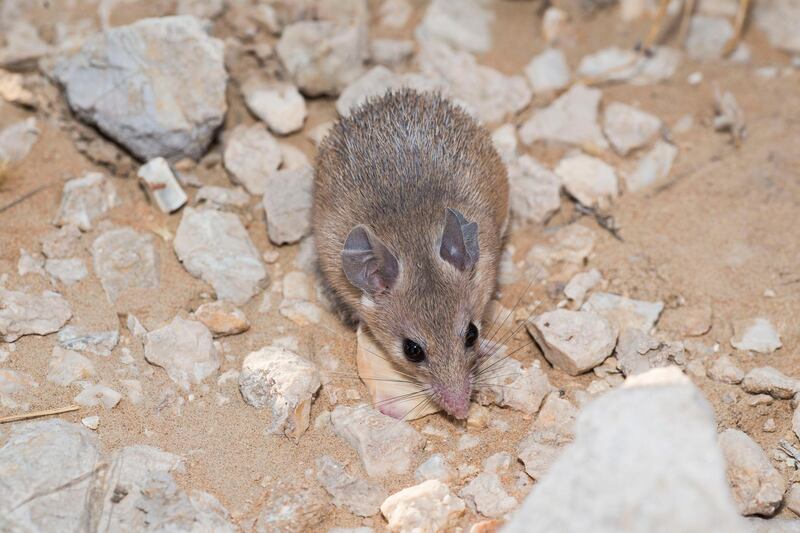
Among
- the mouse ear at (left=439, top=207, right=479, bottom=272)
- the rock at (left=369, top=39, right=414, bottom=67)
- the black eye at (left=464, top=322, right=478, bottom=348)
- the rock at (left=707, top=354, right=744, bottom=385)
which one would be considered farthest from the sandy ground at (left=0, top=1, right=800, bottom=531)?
the mouse ear at (left=439, top=207, right=479, bottom=272)

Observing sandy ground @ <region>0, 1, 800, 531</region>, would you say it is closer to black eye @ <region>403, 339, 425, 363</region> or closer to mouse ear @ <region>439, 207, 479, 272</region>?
black eye @ <region>403, 339, 425, 363</region>

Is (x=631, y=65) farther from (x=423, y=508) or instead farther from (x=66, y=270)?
(x=66, y=270)

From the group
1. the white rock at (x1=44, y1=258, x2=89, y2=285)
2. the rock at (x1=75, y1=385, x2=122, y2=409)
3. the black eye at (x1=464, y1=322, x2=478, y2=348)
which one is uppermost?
the white rock at (x1=44, y1=258, x2=89, y2=285)

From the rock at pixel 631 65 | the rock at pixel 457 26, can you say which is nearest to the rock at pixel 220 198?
the rock at pixel 457 26

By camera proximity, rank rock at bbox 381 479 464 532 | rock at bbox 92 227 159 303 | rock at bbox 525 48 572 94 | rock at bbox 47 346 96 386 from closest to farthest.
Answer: rock at bbox 381 479 464 532 < rock at bbox 47 346 96 386 < rock at bbox 92 227 159 303 < rock at bbox 525 48 572 94

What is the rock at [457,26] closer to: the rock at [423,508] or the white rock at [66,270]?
the white rock at [66,270]

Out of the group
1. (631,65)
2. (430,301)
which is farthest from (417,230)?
(631,65)
